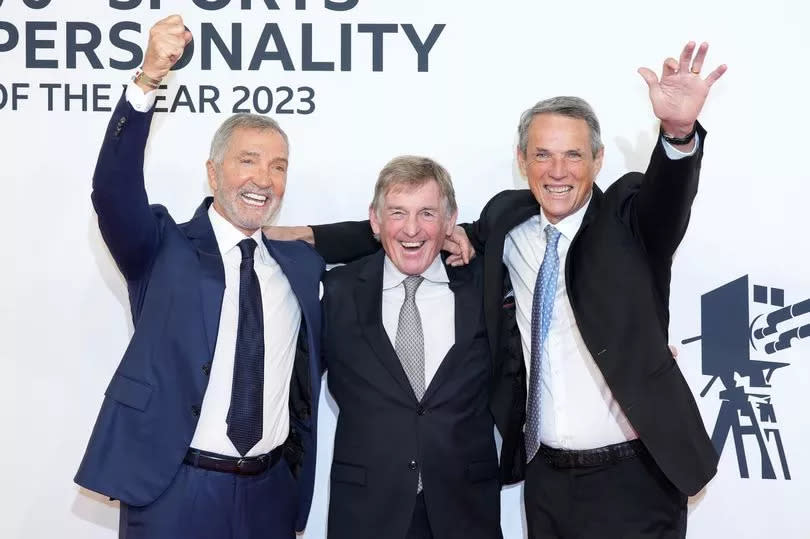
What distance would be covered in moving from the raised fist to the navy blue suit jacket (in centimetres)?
11

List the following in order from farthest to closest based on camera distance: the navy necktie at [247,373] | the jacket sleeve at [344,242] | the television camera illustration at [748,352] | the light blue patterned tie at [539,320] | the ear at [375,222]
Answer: the television camera illustration at [748,352]
the jacket sleeve at [344,242]
the ear at [375,222]
the light blue patterned tie at [539,320]
the navy necktie at [247,373]

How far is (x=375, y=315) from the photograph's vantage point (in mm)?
2674

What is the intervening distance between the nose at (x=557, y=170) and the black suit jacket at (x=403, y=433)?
42cm

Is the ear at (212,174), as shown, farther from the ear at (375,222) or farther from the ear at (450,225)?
the ear at (450,225)

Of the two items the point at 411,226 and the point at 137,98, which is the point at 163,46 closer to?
the point at 137,98

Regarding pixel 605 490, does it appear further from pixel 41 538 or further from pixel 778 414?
pixel 41 538

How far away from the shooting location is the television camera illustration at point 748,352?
127 inches

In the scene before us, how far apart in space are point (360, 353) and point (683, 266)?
1296mm

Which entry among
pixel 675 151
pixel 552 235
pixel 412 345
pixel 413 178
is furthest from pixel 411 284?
pixel 675 151

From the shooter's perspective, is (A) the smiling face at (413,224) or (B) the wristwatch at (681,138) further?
(A) the smiling face at (413,224)

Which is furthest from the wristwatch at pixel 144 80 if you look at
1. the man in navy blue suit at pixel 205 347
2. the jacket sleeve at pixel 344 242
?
the jacket sleeve at pixel 344 242

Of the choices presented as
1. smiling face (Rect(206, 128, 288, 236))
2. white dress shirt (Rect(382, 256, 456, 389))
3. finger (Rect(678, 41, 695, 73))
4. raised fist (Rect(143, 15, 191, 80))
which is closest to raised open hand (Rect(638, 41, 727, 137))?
finger (Rect(678, 41, 695, 73))

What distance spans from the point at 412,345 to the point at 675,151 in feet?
2.94

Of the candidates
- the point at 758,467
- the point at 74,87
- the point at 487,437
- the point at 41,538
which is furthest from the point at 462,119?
the point at 41,538
